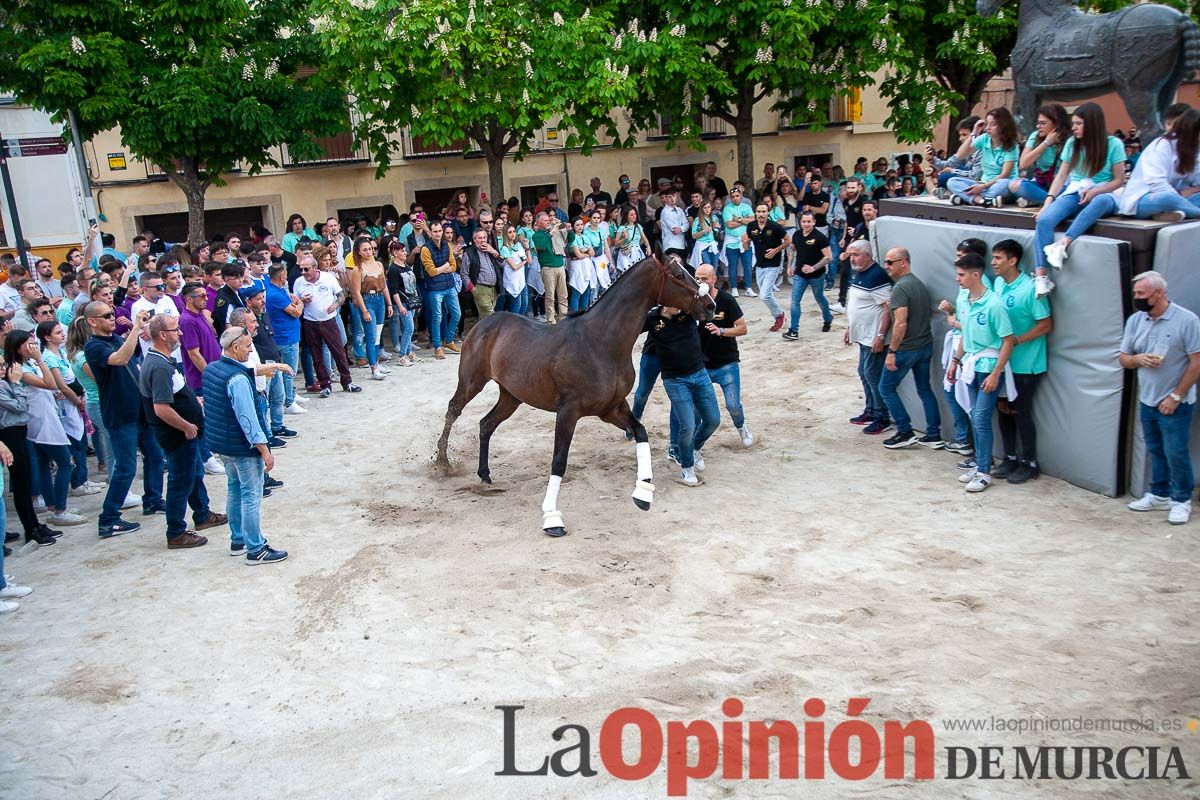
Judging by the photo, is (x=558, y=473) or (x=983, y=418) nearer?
(x=558, y=473)

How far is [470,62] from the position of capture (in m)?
16.4

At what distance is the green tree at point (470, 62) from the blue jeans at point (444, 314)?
3.09 m

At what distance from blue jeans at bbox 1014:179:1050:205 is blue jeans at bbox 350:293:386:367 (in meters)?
8.27

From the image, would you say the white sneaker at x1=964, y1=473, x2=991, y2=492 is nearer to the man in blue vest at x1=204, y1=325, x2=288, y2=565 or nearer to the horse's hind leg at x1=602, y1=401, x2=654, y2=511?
the horse's hind leg at x1=602, y1=401, x2=654, y2=511

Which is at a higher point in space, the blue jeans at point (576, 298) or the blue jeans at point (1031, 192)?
the blue jeans at point (1031, 192)

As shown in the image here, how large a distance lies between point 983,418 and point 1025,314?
0.92 meters

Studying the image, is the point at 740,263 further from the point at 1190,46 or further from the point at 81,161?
the point at 81,161

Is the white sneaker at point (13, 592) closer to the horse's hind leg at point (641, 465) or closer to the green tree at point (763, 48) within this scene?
the horse's hind leg at point (641, 465)

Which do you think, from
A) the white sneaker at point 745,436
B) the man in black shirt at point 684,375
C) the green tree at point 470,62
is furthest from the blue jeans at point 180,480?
the green tree at point 470,62

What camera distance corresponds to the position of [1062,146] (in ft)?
28.6

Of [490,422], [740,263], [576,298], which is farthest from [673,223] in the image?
[490,422]

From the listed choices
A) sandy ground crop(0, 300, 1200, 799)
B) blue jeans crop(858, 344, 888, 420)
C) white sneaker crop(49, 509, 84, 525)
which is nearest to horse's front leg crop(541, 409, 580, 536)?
sandy ground crop(0, 300, 1200, 799)

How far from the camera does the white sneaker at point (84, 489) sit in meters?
9.90

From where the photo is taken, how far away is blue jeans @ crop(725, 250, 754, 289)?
17.5 meters
